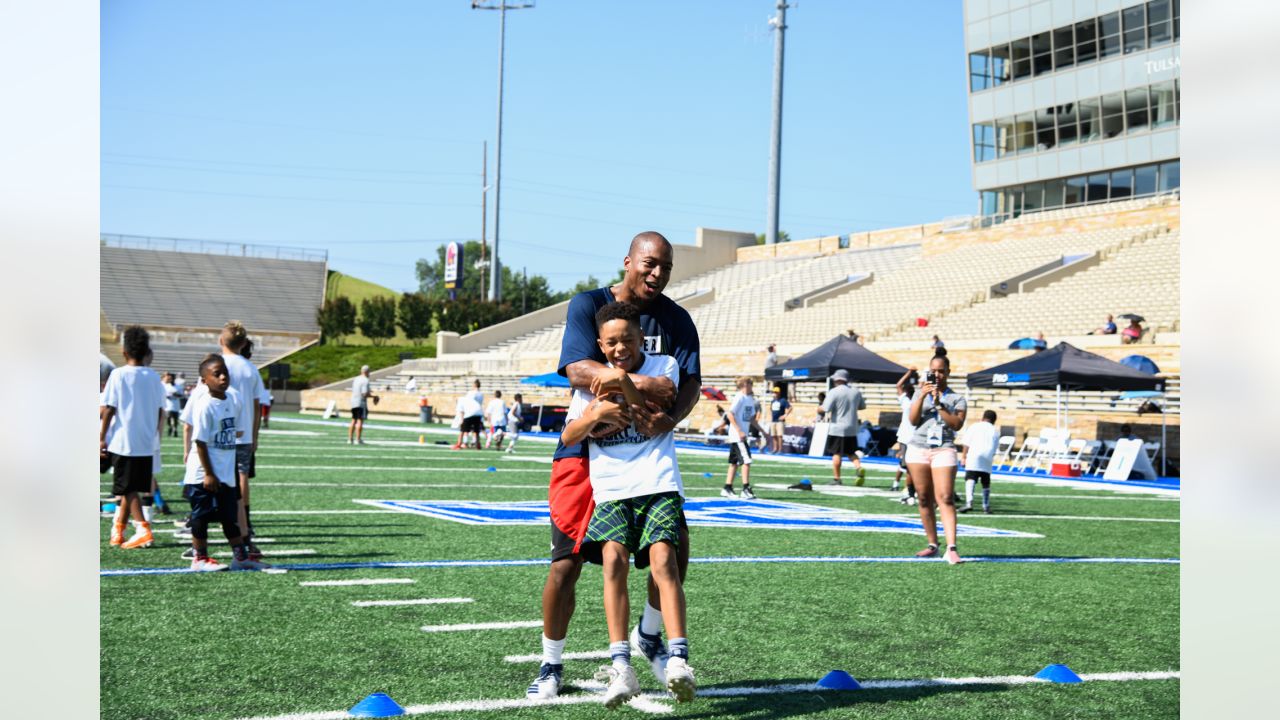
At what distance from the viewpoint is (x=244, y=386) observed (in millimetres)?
9039

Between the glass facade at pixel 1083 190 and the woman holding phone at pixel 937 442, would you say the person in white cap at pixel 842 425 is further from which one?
the glass facade at pixel 1083 190

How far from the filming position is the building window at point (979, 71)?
176 feet

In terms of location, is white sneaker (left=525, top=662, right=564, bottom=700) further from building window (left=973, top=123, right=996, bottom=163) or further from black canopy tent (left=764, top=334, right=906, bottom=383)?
building window (left=973, top=123, right=996, bottom=163)

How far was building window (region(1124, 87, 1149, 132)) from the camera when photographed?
47188 millimetres

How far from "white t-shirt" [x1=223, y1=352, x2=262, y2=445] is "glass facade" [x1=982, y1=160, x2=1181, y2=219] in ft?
138

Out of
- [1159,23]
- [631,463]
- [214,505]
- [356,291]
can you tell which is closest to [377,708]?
[631,463]

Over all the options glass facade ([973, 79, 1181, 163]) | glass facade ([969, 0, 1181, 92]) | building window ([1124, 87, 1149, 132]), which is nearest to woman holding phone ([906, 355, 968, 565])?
glass facade ([969, 0, 1181, 92])

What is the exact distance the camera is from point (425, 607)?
281 inches

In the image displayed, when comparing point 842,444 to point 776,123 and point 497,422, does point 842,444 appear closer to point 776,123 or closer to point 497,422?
point 497,422

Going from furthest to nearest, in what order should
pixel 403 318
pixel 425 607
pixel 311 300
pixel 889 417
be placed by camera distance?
1. pixel 311 300
2. pixel 403 318
3. pixel 889 417
4. pixel 425 607

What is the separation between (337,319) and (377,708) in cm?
7404
